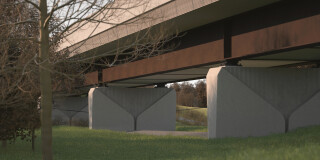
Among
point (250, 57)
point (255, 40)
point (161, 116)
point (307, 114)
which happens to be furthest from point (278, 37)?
point (161, 116)

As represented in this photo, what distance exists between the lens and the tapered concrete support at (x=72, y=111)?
48875 mm

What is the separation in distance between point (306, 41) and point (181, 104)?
5936 cm

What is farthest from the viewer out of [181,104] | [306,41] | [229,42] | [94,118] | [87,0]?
[181,104]

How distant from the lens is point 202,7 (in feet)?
53.3

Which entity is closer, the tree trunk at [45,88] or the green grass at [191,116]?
the tree trunk at [45,88]

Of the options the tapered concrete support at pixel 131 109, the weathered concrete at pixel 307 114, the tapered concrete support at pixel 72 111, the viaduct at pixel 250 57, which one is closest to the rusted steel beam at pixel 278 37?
the viaduct at pixel 250 57

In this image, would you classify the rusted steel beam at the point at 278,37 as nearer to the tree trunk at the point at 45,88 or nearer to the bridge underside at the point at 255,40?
the bridge underside at the point at 255,40

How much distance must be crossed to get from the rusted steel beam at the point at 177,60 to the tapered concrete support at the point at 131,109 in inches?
190

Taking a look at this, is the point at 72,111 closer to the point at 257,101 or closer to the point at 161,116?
the point at 161,116

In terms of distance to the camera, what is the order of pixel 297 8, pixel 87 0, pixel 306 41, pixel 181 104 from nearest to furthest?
1. pixel 87 0
2. pixel 306 41
3. pixel 297 8
4. pixel 181 104

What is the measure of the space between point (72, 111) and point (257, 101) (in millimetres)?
34919

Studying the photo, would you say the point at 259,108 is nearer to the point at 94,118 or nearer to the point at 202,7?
the point at 202,7

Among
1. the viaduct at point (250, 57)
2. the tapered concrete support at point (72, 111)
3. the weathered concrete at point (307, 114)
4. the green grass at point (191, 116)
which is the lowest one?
the green grass at point (191, 116)

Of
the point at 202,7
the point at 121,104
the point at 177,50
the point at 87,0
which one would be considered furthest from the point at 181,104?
the point at 87,0
